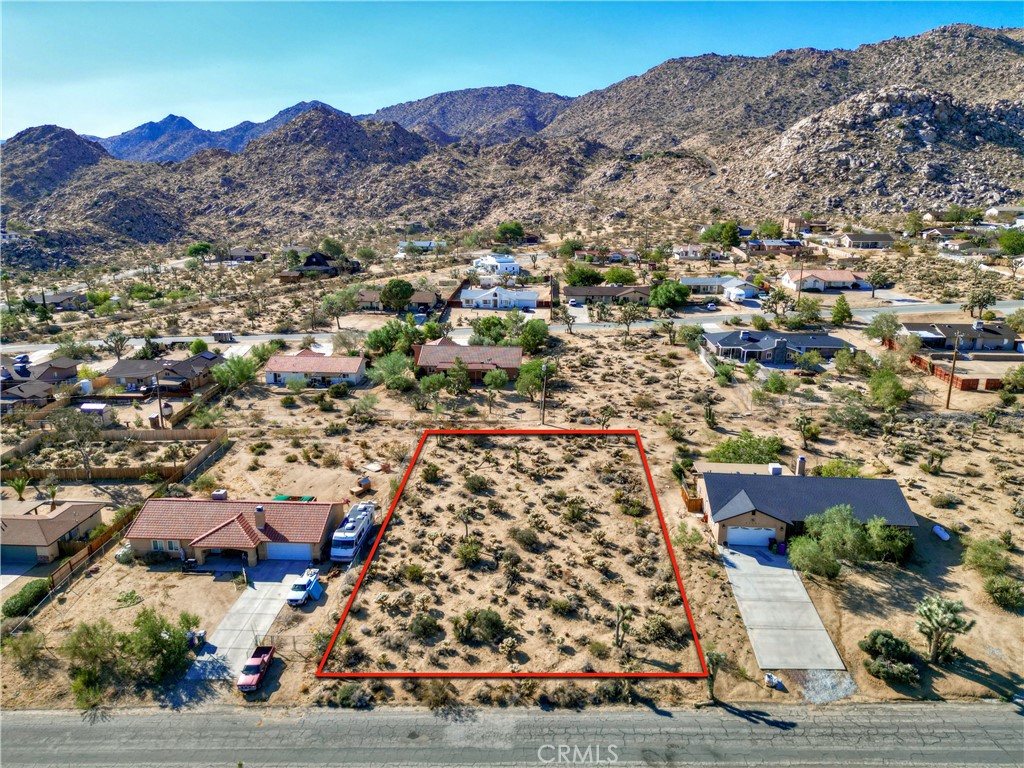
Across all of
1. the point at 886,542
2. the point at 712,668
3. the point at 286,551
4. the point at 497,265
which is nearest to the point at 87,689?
the point at 286,551

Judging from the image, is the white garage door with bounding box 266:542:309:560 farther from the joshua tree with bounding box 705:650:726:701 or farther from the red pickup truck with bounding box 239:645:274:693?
the joshua tree with bounding box 705:650:726:701

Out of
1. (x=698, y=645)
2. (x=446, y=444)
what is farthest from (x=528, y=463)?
(x=698, y=645)

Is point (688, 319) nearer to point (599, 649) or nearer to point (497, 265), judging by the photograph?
point (497, 265)

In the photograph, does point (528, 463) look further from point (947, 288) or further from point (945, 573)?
point (947, 288)

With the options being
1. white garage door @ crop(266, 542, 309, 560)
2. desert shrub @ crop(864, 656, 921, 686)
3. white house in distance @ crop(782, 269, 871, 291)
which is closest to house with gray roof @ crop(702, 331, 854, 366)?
white house in distance @ crop(782, 269, 871, 291)

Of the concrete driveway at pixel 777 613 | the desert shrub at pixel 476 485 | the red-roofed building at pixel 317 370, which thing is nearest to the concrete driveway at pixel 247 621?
the desert shrub at pixel 476 485

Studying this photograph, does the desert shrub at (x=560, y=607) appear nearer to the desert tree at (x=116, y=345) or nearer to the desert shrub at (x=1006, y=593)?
the desert shrub at (x=1006, y=593)
